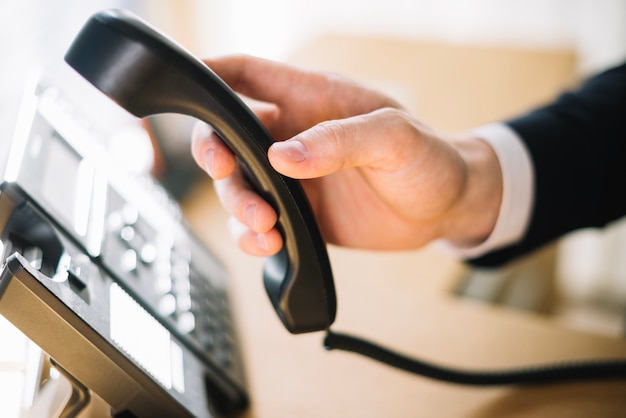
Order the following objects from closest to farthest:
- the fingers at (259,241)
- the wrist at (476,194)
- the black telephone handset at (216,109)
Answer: the black telephone handset at (216,109) < the fingers at (259,241) < the wrist at (476,194)

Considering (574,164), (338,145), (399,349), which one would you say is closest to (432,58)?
(574,164)

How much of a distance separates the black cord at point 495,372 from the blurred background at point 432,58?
258mm

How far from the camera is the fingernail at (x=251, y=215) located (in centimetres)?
45

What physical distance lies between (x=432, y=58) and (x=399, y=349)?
0.84m

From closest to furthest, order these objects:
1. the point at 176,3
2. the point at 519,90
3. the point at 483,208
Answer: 1. the point at 483,208
2. the point at 519,90
3. the point at 176,3

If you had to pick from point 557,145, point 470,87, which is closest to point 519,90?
point 470,87

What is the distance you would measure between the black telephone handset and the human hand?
0.02m

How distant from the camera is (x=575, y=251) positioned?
1635 millimetres

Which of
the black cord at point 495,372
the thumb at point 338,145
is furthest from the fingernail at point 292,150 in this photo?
the black cord at point 495,372

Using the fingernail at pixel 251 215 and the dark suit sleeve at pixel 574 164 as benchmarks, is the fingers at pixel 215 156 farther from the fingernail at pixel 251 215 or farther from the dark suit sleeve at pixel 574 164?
the dark suit sleeve at pixel 574 164

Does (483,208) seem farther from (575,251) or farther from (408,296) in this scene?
(575,251)

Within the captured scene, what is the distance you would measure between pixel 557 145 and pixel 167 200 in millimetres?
419

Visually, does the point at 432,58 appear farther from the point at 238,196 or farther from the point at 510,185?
the point at 238,196

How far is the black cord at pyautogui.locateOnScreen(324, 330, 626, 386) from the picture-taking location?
0.51m
